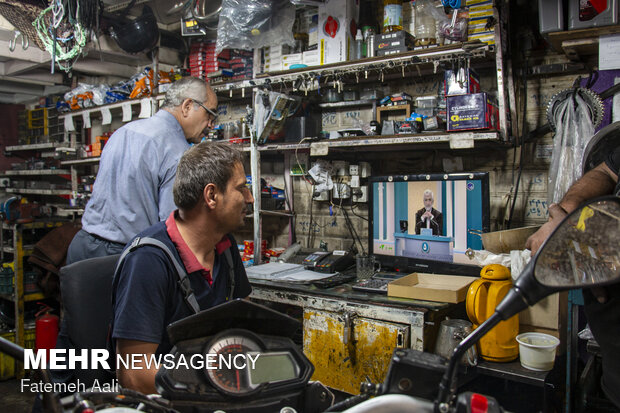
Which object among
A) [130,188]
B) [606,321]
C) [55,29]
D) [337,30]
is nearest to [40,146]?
[55,29]

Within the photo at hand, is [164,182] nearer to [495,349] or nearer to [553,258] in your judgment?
[495,349]

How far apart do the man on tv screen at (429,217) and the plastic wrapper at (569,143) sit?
58 centimetres

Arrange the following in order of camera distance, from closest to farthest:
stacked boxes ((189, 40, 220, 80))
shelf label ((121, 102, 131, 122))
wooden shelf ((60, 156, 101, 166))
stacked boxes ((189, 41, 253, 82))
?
stacked boxes ((189, 41, 253, 82)) → stacked boxes ((189, 40, 220, 80)) → shelf label ((121, 102, 131, 122)) → wooden shelf ((60, 156, 101, 166))

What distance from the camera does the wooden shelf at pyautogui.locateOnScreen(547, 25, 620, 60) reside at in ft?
6.99

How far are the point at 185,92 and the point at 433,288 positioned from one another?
65.7 inches

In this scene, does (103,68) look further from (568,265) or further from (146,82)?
(568,265)

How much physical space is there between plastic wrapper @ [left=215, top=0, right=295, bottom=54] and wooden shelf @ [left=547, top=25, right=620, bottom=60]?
1672mm

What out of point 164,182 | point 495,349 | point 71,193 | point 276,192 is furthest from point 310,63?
point 71,193

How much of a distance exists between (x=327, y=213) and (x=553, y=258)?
9.13ft

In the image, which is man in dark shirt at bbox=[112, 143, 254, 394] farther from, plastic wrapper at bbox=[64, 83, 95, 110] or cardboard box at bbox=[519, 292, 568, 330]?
plastic wrapper at bbox=[64, 83, 95, 110]

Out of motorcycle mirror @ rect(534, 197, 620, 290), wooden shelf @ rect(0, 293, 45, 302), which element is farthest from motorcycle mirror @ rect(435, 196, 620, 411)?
wooden shelf @ rect(0, 293, 45, 302)

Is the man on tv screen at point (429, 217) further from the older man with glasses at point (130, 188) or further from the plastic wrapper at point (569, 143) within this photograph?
the older man with glasses at point (130, 188)

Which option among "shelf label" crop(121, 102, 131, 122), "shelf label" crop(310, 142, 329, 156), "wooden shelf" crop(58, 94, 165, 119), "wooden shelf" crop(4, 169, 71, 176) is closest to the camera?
"shelf label" crop(310, 142, 329, 156)

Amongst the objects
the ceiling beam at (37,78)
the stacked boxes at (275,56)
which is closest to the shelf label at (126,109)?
the stacked boxes at (275,56)
